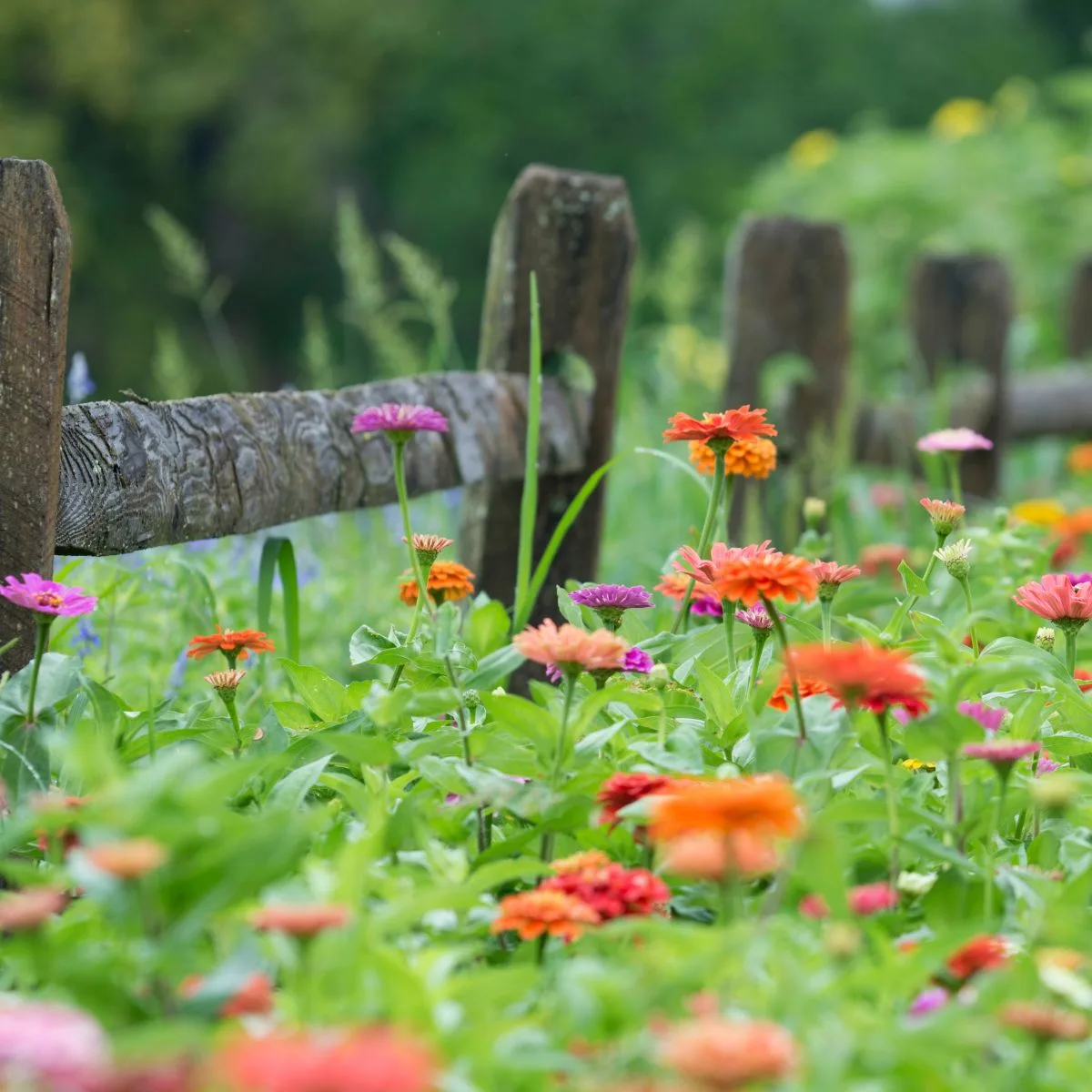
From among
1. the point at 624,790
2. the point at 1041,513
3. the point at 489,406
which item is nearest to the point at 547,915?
the point at 624,790

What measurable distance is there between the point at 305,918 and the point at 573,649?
1.37 feet

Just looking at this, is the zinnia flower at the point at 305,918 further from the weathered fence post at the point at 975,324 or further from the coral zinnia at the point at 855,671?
the weathered fence post at the point at 975,324

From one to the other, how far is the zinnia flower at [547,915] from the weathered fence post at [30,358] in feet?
2.15

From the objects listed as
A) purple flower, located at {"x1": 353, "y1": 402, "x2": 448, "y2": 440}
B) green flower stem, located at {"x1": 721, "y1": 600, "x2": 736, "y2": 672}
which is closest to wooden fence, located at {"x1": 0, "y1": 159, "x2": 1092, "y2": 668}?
purple flower, located at {"x1": 353, "y1": 402, "x2": 448, "y2": 440}

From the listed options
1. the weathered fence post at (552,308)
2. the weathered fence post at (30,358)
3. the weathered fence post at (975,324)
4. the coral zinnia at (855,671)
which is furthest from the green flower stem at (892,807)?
the weathered fence post at (975,324)

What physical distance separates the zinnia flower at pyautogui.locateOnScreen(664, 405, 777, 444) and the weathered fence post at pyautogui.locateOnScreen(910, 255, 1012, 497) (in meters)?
3.20

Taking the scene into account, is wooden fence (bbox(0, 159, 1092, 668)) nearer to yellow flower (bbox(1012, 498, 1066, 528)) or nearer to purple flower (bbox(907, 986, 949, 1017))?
yellow flower (bbox(1012, 498, 1066, 528))

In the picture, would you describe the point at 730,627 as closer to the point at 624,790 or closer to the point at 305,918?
the point at 624,790

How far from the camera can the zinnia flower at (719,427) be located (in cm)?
146

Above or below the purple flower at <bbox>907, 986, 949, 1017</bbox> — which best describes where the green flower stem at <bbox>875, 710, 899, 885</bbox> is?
above

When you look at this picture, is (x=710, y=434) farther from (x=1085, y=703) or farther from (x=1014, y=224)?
(x=1014, y=224)

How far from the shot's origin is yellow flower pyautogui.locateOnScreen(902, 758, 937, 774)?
1.47 m

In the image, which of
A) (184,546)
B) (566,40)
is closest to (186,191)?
(566,40)

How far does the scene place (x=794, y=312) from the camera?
12.1ft
